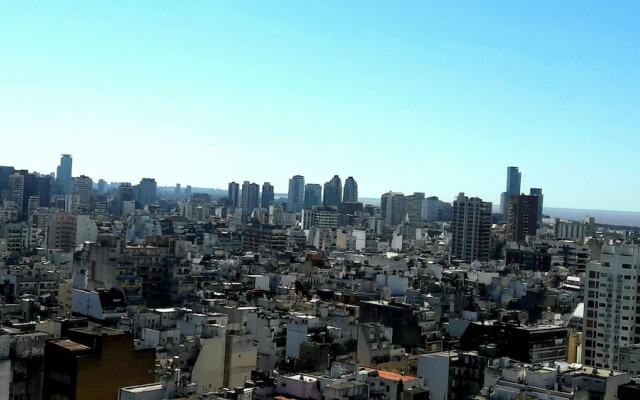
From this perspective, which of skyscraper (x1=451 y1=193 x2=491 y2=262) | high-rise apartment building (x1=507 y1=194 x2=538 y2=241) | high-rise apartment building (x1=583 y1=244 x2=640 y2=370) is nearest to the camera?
high-rise apartment building (x1=583 y1=244 x2=640 y2=370)

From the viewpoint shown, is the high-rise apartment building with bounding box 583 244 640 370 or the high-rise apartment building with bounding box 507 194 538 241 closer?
the high-rise apartment building with bounding box 583 244 640 370

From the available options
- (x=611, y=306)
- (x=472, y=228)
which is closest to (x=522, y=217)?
(x=472, y=228)

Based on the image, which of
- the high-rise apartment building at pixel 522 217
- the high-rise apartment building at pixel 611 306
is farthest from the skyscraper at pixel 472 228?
the high-rise apartment building at pixel 611 306

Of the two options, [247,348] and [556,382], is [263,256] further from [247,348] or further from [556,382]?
[556,382]

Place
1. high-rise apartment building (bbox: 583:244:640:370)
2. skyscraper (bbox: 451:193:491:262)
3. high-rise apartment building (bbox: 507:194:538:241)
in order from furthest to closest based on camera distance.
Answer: high-rise apartment building (bbox: 507:194:538:241) → skyscraper (bbox: 451:193:491:262) → high-rise apartment building (bbox: 583:244:640:370)

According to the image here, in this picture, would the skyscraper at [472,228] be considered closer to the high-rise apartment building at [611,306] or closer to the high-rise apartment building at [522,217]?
the high-rise apartment building at [522,217]


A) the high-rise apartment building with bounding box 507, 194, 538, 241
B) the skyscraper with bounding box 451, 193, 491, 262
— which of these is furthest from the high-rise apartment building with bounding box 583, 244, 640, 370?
the high-rise apartment building with bounding box 507, 194, 538, 241

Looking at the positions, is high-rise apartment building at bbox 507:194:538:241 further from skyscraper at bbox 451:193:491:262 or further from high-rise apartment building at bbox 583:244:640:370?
high-rise apartment building at bbox 583:244:640:370

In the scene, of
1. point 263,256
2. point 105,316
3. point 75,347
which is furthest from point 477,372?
point 263,256
